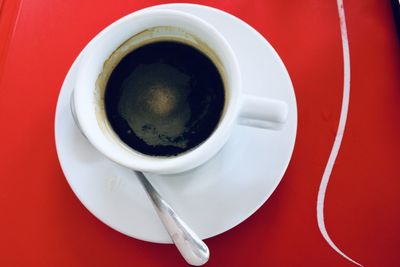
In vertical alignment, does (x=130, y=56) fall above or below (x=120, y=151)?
above

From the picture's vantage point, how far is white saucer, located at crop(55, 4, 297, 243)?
60 centimetres

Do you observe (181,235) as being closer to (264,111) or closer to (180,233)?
(180,233)

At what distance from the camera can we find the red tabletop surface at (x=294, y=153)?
2.21ft

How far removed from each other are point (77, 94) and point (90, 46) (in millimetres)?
83

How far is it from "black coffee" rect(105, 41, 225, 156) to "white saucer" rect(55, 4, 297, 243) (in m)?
0.06

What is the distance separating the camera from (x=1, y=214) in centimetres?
69

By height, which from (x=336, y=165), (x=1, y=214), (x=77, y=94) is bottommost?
(x=1, y=214)

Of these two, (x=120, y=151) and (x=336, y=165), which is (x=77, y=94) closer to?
(x=120, y=151)

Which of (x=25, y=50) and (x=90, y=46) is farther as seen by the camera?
(x=25, y=50)

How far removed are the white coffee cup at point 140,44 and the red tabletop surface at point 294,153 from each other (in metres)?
0.14

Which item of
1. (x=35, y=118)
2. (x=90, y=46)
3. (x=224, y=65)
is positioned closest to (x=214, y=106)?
(x=224, y=65)

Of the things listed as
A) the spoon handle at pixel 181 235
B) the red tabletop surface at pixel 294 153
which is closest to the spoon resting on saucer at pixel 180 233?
the spoon handle at pixel 181 235

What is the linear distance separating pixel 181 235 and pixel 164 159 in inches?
4.3

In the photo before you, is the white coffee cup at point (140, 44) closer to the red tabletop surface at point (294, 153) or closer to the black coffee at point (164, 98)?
the black coffee at point (164, 98)
